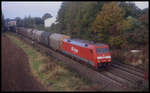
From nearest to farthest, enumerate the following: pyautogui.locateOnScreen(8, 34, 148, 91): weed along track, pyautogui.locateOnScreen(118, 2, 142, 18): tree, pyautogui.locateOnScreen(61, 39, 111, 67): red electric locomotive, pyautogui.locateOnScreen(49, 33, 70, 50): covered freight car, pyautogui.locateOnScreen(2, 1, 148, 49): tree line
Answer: pyautogui.locateOnScreen(8, 34, 148, 91): weed along track, pyautogui.locateOnScreen(61, 39, 111, 67): red electric locomotive, pyautogui.locateOnScreen(2, 1, 148, 49): tree line, pyautogui.locateOnScreen(118, 2, 142, 18): tree, pyautogui.locateOnScreen(49, 33, 70, 50): covered freight car

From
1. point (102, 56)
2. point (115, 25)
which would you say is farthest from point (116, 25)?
point (102, 56)

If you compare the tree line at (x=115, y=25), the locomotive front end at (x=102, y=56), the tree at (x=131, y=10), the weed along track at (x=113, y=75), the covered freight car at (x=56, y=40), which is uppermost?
the tree at (x=131, y=10)

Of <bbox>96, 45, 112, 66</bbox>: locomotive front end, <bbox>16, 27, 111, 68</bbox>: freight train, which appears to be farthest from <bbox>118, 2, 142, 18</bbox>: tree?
<bbox>96, 45, 112, 66</bbox>: locomotive front end

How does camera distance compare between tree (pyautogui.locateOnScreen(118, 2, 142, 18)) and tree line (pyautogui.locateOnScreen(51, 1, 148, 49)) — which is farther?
tree (pyautogui.locateOnScreen(118, 2, 142, 18))

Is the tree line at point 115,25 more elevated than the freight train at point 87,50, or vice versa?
the tree line at point 115,25

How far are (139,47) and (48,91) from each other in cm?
1563

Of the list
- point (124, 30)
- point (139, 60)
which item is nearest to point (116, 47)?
point (124, 30)

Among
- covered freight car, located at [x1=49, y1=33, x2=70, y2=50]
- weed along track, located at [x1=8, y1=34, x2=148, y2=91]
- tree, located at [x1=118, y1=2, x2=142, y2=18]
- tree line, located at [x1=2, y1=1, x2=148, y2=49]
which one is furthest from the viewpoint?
covered freight car, located at [x1=49, y1=33, x2=70, y2=50]

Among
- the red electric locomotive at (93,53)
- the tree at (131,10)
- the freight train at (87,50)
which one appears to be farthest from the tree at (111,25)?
the red electric locomotive at (93,53)

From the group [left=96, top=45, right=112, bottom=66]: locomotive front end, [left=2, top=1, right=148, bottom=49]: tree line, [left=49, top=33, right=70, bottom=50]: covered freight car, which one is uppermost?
[left=2, top=1, right=148, bottom=49]: tree line

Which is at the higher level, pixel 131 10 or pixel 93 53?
pixel 131 10

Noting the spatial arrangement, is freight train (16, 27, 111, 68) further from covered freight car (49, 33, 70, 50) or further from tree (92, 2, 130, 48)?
tree (92, 2, 130, 48)

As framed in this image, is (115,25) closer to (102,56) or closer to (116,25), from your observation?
(116,25)

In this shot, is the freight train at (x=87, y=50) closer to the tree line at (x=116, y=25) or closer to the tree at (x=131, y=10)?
the tree line at (x=116, y=25)
